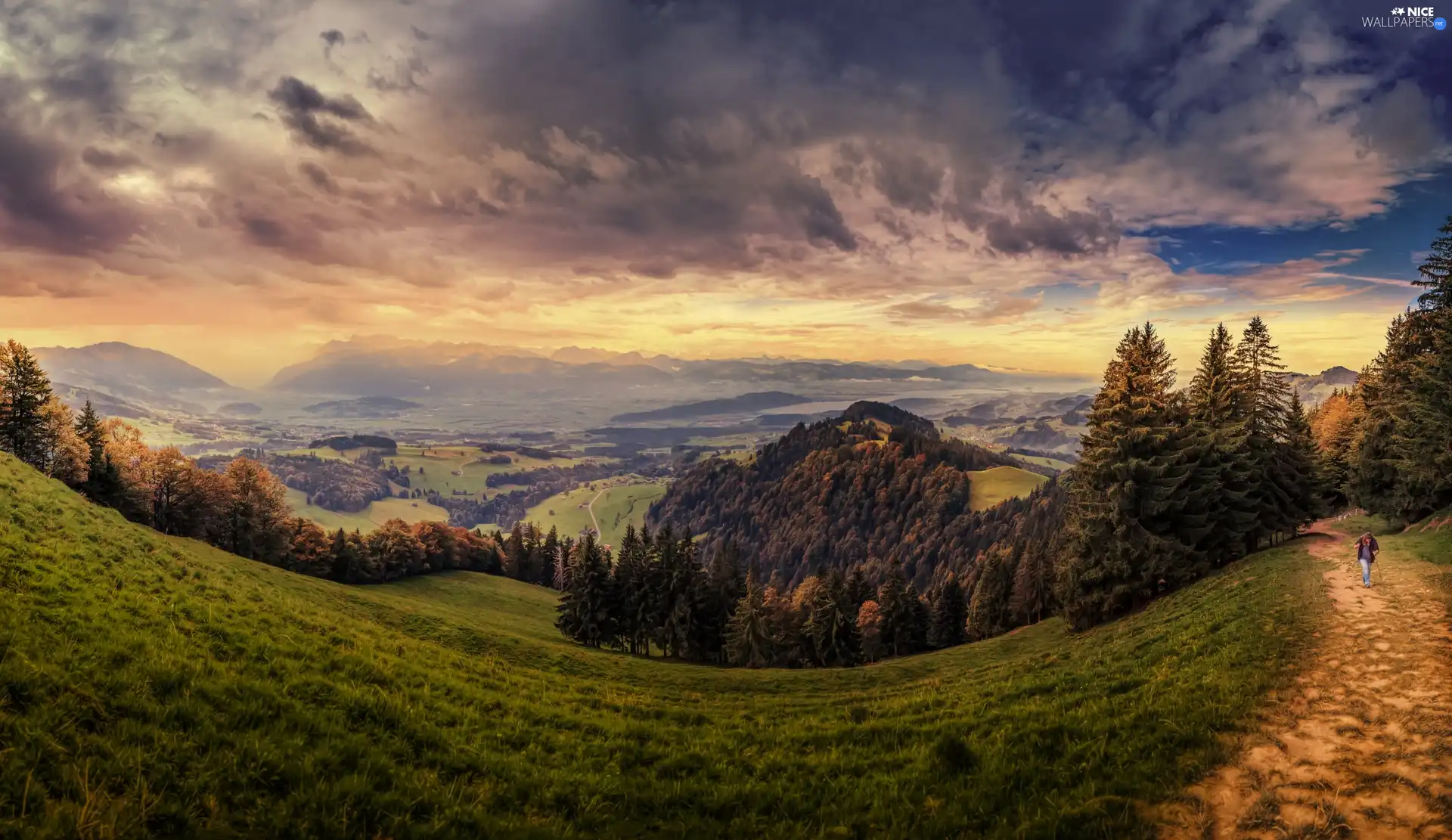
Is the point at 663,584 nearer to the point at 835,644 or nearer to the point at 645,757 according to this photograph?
the point at 835,644

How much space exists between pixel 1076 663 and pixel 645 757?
18239 millimetres

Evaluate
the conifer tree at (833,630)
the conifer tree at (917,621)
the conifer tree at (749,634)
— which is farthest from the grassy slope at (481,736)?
the conifer tree at (917,621)

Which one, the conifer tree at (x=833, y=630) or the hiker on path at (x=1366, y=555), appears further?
the conifer tree at (x=833, y=630)

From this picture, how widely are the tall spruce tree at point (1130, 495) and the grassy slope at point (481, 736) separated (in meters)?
15.1

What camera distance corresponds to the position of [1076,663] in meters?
21.0

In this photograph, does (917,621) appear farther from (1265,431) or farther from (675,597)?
(1265,431)

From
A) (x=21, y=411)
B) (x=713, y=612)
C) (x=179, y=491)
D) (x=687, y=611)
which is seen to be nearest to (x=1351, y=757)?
(x=687, y=611)

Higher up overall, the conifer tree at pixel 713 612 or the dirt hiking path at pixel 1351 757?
the dirt hiking path at pixel 1351 757

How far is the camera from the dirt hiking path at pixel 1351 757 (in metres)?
7.73

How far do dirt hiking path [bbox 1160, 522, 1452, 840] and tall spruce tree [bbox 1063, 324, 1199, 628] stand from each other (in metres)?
18.0

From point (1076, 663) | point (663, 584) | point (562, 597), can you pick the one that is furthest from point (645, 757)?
point (562, 597)

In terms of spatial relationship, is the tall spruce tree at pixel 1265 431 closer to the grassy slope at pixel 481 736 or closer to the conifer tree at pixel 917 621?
the grassy slope at pixel 481 736

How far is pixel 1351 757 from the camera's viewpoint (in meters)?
9.37

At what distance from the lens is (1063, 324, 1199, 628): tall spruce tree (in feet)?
108
